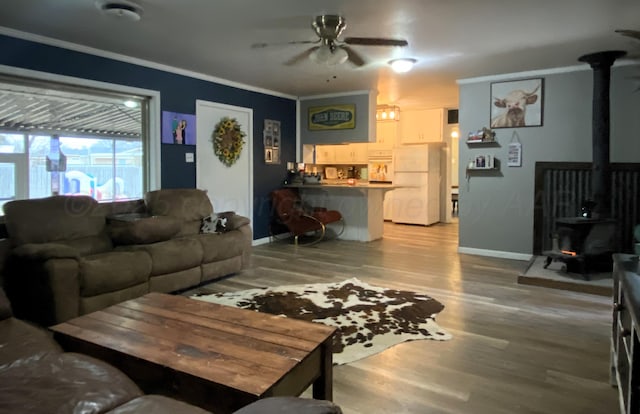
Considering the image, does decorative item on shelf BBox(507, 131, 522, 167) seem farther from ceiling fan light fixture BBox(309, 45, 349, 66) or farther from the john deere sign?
ceiling fan light fixture BBox(309, 45, 349, 66)

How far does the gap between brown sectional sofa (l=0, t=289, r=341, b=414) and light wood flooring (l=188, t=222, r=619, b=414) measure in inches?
43.4

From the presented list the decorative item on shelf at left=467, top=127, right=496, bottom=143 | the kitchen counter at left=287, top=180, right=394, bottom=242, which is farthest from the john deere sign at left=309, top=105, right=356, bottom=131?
the decorative item on shelf at left=467, top=127, right=496, bottom=143

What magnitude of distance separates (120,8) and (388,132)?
6.49m

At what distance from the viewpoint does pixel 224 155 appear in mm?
5949

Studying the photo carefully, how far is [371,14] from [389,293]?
2386mm

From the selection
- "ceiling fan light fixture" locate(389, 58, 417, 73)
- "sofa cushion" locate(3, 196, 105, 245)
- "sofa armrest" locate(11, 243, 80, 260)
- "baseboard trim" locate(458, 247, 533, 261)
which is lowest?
"baseboard trim" locate(458, 247, 533, 261)

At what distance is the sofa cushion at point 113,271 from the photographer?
3188 mm

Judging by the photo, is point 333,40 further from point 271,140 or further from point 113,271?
point 271,140

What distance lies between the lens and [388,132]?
8930 millimetres

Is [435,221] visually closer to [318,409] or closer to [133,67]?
[133,67]

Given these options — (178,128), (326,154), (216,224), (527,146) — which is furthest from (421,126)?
(216,224)

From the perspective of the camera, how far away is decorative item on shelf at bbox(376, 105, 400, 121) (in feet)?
27.4

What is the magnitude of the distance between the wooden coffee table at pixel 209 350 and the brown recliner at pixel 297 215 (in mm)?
4082

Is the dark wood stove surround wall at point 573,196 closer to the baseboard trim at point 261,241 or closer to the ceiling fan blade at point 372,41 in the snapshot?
the ceiling fan blade at point 372,41
